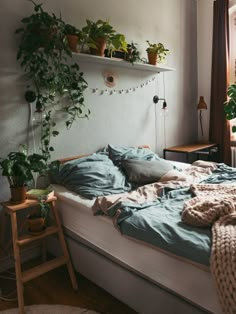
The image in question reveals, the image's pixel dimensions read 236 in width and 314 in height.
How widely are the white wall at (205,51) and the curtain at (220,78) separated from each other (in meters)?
0.10

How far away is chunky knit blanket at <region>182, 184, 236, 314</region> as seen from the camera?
111cm

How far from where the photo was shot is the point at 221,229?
4.28 ft

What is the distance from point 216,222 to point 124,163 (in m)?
1.16

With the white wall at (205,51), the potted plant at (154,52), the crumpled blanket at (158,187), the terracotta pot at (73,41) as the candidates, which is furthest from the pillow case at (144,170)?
the white wall at (205,51)

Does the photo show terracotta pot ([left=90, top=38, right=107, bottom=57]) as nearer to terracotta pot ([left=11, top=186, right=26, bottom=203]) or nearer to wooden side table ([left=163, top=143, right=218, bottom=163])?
terracotta pot ([left=11, top=186, right=26, bottom=203])

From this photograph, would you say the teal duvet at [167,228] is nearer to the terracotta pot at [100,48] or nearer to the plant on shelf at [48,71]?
the plant on shelf at [48,71]

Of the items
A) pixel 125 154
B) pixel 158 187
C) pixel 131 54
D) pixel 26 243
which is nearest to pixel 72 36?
pixel 131 54

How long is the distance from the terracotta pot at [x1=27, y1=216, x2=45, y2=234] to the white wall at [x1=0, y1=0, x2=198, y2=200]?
0.42 meters

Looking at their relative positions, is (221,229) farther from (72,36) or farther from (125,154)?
(72,36)

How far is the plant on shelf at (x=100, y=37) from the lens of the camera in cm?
234

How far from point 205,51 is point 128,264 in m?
3.11

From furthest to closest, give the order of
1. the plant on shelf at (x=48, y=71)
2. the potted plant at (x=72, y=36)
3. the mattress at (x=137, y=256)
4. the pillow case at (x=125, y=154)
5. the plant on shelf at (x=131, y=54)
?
the plant on shelf at (x=131, y=54)
the pillow case at (x=125, y=154)
the potted plant at (x=72, y=36)
the plant on shelf at (x=48, y=71)
the mattress at (x=137, y=256)

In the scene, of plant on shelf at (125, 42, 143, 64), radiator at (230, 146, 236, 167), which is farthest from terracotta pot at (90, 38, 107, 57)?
radiator at (230, 146, 236, 167)

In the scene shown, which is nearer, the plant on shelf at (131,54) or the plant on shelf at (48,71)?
the plant on shelf at (48,71)
